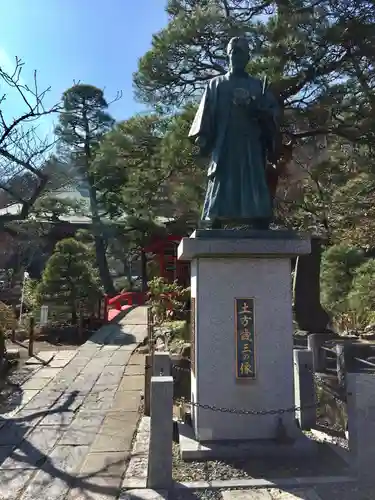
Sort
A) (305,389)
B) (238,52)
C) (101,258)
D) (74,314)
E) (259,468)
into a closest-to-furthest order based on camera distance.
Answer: (259,468) → (305,389) → (238,52) → (74,314) → (101,258)

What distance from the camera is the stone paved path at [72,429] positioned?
3.57 m

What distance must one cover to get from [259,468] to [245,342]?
1092 mm

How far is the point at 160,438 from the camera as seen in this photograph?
3422mm

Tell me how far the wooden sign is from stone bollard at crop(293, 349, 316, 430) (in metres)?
0.84

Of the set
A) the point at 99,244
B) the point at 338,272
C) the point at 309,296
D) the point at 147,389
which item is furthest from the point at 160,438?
the point at 99,244

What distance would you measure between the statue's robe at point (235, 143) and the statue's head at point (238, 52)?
144 millimetres

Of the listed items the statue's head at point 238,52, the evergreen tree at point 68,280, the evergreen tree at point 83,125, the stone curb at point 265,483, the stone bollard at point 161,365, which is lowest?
the stone curb at point 265,483

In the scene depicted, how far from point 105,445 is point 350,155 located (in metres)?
7.63

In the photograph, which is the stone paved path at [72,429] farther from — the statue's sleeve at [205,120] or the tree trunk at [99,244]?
the tree trunk at [99,244]

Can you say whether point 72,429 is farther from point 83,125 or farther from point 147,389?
point 83,125

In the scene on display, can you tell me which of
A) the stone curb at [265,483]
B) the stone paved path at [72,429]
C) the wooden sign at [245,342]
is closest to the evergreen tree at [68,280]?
the stone paved path at [72,429]

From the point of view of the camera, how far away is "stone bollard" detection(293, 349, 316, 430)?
183 inches

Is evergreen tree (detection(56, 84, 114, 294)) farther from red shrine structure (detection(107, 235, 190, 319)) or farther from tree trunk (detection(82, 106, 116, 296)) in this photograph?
red shrine structure (detection(107, 235, 190, 319))

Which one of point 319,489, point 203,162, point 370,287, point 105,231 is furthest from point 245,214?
point 105,231
